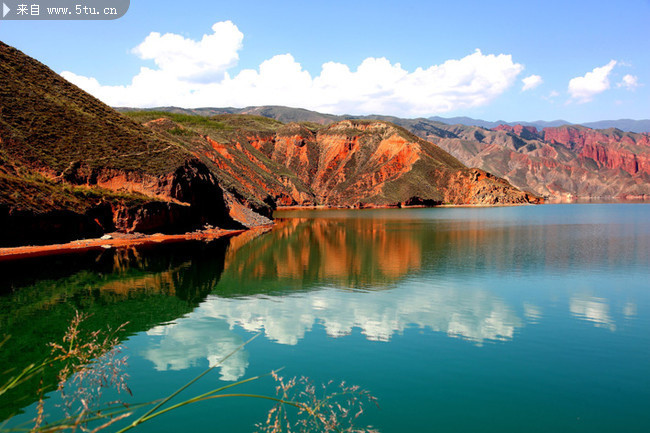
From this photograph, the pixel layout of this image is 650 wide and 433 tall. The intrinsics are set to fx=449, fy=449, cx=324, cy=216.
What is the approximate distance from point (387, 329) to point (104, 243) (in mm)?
39003

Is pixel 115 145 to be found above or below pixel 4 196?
above

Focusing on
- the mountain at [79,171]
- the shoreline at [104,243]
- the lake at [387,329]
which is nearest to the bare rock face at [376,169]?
the mountain at [79,171]

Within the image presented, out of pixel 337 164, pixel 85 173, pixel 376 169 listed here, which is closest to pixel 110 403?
pixel 85 173

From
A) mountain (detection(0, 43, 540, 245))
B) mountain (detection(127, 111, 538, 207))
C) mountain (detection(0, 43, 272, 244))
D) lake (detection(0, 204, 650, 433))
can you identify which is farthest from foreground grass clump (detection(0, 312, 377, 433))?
mountain (detection(127, 111, 538, 207))

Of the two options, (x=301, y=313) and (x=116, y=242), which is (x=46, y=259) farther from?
(x=301, y=313)

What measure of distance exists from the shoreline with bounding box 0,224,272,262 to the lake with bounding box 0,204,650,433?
14.4 feet

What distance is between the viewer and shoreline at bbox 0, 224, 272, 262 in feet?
128

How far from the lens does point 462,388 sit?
12.5m

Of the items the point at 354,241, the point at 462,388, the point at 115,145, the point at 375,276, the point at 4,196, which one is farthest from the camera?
the point at 115,145

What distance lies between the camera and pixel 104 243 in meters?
47.3

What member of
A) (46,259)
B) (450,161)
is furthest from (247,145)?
(46,259)

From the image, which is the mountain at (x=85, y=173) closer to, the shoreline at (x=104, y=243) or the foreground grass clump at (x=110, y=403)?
the shoreline at (x=104, y=243)

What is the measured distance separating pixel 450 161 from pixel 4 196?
16043cm

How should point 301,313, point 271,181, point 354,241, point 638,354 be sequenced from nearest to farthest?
1. point 638,354
2. point 301,313
3. point 354,241
4. point 271,181
